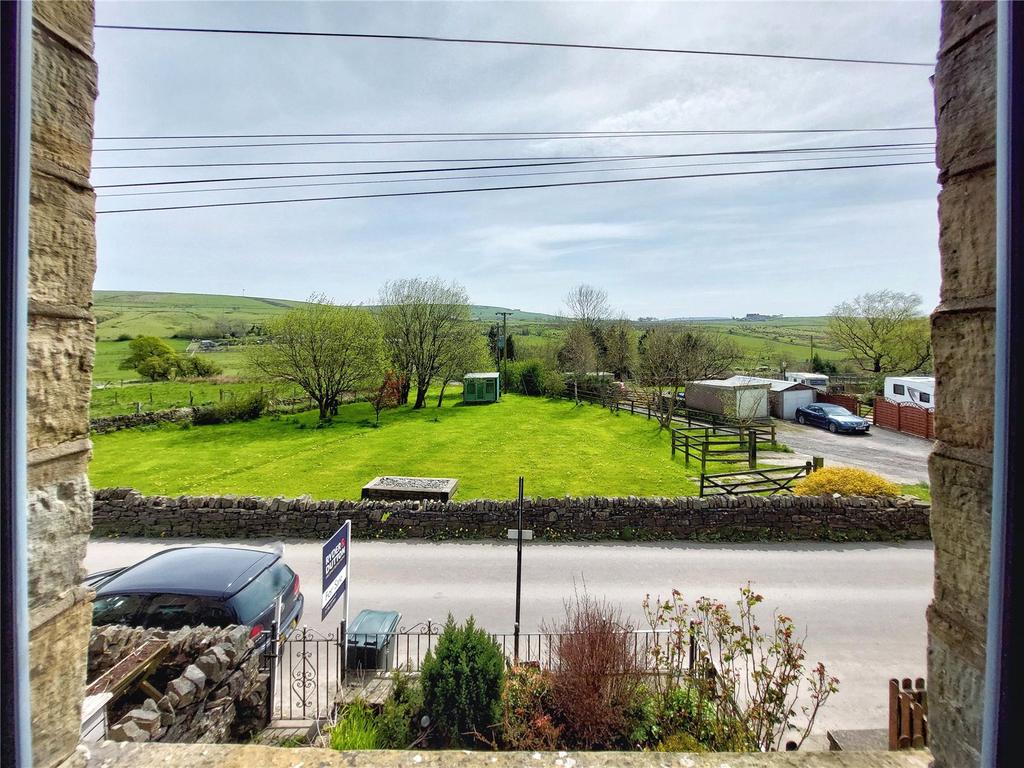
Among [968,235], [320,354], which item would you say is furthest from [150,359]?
[968,235]

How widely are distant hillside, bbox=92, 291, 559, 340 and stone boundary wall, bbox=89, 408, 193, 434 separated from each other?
507 centimetres

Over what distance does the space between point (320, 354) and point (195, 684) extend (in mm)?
23642

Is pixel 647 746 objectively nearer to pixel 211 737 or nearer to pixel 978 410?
pixel 211 737

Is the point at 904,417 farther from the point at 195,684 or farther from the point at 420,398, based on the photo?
the point at 195,684

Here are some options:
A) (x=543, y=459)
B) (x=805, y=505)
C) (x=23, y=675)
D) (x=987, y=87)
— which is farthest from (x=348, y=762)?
(x=543, y=459)

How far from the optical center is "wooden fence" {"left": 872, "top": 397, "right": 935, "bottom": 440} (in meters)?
22.3

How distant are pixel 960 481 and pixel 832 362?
51160mm

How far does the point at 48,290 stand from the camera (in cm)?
111

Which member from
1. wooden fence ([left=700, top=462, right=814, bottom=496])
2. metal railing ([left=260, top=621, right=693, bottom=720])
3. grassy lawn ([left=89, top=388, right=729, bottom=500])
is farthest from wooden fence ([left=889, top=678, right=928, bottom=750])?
grassy lawn ([left=89, top=388, right=729, bottom=500])

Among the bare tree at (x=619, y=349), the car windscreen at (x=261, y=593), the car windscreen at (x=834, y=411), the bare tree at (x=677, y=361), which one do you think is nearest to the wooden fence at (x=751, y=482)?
the bare tree at (x=677, y=361)

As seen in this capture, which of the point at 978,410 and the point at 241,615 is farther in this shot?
the point at 241,615

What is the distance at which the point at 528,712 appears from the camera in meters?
4.66

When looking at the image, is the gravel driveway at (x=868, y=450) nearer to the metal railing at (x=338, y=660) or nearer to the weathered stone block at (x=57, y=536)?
the metal railing at (x=338, y=660)

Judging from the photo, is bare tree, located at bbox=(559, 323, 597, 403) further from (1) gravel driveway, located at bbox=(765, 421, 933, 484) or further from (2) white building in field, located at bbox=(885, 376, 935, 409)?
(2) white building in field, located at bbox=(885, 376, 935, 409)
